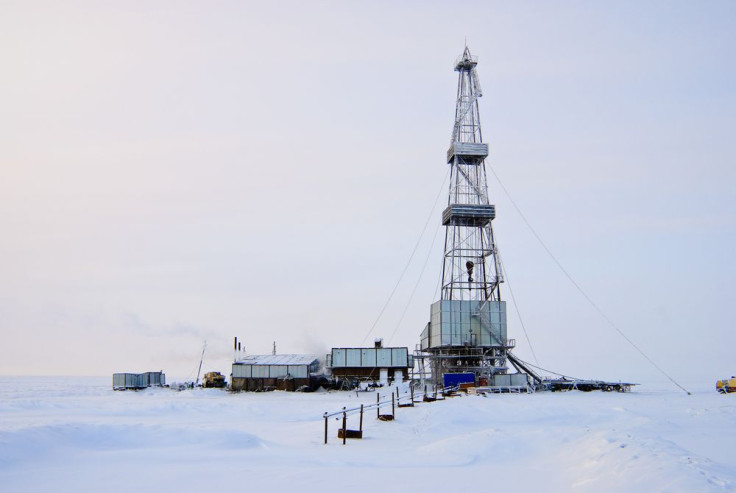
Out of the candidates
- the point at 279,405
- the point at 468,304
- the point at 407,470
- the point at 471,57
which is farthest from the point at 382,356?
the point at 407,470

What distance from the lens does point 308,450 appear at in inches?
915

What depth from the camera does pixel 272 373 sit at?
7150 centimetres

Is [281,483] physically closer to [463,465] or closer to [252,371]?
[463,465]

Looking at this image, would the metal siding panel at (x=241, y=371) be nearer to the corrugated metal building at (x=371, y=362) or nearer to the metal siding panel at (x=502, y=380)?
the corrugated metal building at (x=371, y=362)

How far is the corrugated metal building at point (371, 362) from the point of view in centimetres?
6731

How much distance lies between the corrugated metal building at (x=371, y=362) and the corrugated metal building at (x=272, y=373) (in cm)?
404

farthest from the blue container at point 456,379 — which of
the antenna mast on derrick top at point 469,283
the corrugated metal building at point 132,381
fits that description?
the corrugated metal building at point 132,381

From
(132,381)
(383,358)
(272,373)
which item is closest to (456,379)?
(383,358)

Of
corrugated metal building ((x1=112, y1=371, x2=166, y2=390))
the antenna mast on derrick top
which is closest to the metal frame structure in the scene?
the antenna mast on derrick top

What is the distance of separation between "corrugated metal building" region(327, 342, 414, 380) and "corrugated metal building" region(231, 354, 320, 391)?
4.04 m

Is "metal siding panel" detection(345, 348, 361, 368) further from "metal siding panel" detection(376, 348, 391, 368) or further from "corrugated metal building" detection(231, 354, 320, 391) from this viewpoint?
"corrugated metal building" detection(231, 354, 320, 391)

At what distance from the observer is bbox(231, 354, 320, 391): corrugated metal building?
69.6 m

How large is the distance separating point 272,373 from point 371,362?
37.7 ft

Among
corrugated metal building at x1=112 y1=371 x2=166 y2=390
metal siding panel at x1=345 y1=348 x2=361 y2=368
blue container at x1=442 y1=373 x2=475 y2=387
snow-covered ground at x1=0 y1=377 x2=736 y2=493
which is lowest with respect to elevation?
corrugated metal building at x1=112 y1=371 x2=166 y2=390
